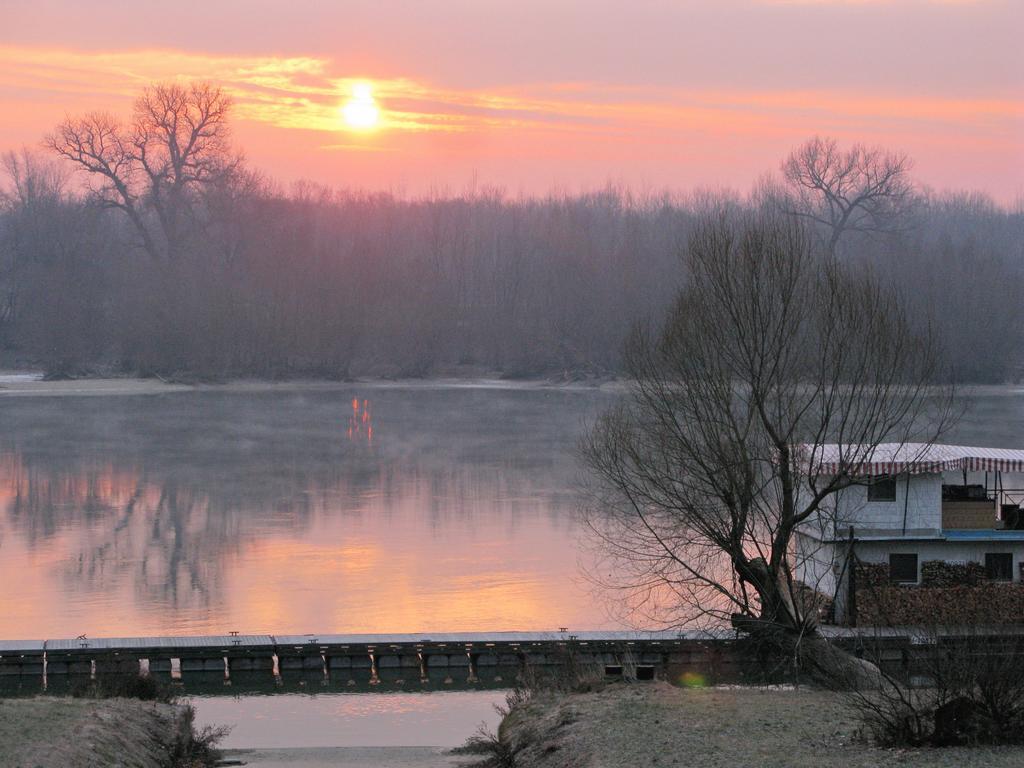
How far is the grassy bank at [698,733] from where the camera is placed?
11953 millimetres

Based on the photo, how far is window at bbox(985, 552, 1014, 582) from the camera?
23.6 m

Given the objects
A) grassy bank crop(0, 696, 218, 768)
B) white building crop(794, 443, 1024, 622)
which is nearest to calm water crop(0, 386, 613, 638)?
white building crop(794, 443, 1024, 622)

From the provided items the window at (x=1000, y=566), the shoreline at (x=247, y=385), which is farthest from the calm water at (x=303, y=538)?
the shoreline at (x=247, y=385)

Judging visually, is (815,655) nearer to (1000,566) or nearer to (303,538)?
(1000,566)

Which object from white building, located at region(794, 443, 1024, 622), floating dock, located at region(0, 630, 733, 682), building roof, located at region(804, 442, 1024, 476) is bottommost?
floating dock, located at region(0, 630, 733, 682)

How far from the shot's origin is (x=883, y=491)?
76.8 feet

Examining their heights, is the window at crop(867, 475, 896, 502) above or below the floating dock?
above

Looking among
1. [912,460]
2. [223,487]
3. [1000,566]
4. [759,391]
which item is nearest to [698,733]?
[759,391]

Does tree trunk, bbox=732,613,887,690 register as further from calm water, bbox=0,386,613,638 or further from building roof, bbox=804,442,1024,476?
calm water, bbox=0,386,613,638

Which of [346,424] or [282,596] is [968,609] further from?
[346,424]

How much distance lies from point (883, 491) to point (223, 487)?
70.9 feet

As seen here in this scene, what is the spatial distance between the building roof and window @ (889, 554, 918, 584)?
1440 mm

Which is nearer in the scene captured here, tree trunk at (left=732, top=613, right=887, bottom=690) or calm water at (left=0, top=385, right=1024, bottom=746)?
tree trunk at (left=732, top=613, right=887, bottom=690)

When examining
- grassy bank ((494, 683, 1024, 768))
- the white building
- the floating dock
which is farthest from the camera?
the white building
